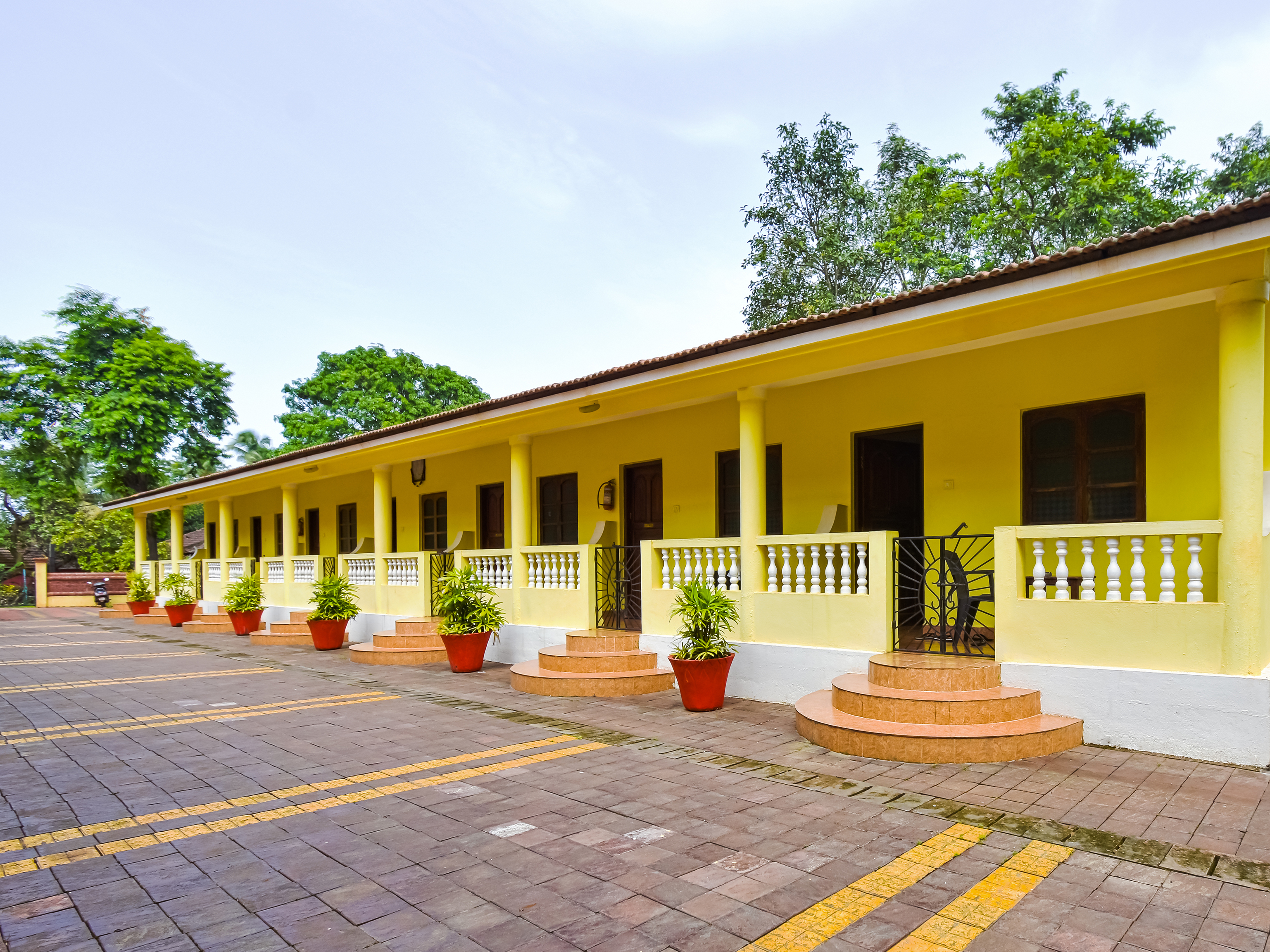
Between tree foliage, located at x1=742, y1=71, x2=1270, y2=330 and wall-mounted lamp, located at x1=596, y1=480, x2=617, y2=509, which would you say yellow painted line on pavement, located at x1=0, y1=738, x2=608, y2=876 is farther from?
tree foliage, located at x1=742, y1=71, x2=1270, y2=330

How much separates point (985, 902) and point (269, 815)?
3790 millimetres

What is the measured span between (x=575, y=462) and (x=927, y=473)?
19.5 feet

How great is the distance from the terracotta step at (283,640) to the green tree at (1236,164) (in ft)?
73.5

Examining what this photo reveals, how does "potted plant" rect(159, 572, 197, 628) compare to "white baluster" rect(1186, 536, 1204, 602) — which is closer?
"white baluster" rect(1186, 536, 1204, 602)

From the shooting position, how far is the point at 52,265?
33.1 m

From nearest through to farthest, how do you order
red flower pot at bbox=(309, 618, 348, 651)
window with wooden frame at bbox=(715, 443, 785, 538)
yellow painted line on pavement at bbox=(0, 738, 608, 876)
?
1. yellow painted line on pavement at bbox=(0, 738, 608, 876)
2. window with wooden frame at bbox=(715, 443, 785, 538)
3. red flower pot at bbox=(309, 618, 348, 651)

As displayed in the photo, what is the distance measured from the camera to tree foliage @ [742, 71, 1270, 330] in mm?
17578

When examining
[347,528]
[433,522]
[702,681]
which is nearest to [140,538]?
[347,528]

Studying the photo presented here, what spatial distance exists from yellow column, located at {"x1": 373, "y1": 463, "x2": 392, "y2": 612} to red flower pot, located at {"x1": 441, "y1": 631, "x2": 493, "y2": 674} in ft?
13.0

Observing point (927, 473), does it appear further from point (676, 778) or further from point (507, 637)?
point (507, 637)

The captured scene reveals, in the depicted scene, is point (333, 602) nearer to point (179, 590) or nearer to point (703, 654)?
point (703, 654)

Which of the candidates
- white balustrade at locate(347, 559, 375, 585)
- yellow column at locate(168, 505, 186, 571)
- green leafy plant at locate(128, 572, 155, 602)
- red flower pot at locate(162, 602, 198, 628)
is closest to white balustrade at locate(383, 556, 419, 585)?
white balustrade at locate(347, 559, 375, 585)

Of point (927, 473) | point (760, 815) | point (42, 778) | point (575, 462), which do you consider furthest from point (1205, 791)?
point (575, 462)

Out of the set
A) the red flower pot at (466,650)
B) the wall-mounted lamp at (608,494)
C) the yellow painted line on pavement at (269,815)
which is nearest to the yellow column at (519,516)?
the red flower pot at (466,650)
